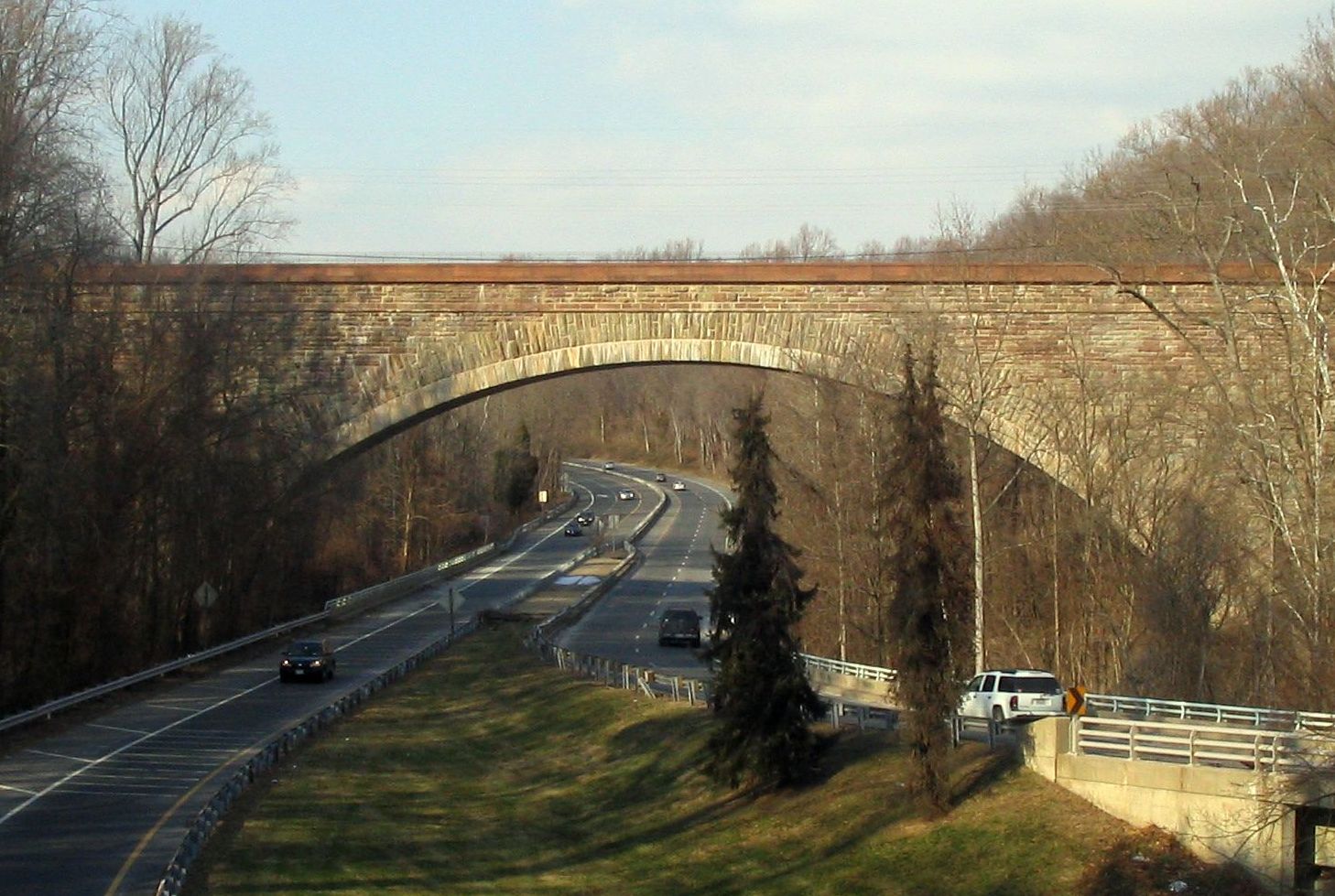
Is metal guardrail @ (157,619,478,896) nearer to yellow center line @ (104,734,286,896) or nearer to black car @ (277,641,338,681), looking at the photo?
yellow center line @ (104,734,286,896)

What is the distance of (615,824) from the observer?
94.7 ft

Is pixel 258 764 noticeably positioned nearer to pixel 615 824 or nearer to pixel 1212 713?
pixel 615 824

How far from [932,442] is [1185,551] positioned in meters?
13.7

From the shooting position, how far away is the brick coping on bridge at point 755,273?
1371 inches

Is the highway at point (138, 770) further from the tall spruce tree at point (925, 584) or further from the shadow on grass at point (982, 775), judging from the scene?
the shadow on grass at point (982, 775)

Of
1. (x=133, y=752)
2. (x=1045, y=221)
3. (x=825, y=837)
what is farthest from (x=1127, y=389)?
(x=1045, y=221)

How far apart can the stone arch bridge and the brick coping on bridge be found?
0.14 ft

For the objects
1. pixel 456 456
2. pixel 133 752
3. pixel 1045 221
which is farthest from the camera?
pixel 456 456

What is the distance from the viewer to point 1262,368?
111ft

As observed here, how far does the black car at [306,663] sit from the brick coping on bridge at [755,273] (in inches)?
387

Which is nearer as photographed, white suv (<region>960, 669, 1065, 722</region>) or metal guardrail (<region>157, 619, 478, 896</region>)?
metal guardrail (<region>157, 619, 478, 896</region>)

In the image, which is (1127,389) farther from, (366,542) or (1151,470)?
(366,542)

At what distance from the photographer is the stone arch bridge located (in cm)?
3506

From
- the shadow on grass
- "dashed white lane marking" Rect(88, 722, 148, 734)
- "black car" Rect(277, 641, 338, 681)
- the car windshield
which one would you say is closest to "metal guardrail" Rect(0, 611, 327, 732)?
"dashed white lane marking" Rect(88, 722, 148, 734)
